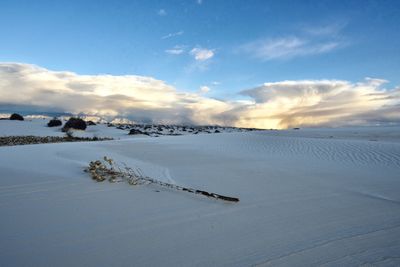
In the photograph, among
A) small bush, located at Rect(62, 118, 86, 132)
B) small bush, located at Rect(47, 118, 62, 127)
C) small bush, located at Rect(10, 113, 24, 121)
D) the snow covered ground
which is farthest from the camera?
small bush, located at Rect(10, 113, 24, 121)

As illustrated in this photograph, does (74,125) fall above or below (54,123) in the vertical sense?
below

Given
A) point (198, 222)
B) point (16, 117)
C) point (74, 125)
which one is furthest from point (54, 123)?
point (198, 222)

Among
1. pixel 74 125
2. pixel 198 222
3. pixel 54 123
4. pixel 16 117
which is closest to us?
pixel 198 222

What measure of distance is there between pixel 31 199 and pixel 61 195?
348 mm

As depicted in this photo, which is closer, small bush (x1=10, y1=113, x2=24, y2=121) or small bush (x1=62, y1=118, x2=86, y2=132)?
small bush (x1=62, y1=118, x2=86, y2=132)

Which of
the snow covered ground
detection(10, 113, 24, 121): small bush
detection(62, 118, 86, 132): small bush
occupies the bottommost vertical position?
the snow covered ground

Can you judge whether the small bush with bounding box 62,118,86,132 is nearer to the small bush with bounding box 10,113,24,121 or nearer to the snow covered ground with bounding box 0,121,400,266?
the small bush with bounding box 10,113,24,121

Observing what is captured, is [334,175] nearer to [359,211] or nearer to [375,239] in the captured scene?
[359,211]

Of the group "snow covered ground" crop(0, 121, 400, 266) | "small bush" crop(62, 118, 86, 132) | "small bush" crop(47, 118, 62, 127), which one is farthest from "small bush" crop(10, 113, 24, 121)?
"snow covered ground" crop(0, 121, 400, 266)

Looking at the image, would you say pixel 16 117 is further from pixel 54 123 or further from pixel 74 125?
pixel 74 125

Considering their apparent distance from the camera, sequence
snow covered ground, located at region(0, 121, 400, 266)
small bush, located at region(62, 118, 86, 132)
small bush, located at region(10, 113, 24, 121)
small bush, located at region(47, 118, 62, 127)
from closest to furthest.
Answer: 1. snow covered ground, located at region(0, 121, 400, 266)
2. small bush, located at region(62, 118, 86, 132)
3. small bush, located at region(47, 118, 62, 127)
4. small bush, located at region(10, 113, 24, 121)

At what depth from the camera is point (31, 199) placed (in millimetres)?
3408

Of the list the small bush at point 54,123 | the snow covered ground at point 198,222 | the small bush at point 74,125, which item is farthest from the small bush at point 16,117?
the snow covered ground at point 198,222

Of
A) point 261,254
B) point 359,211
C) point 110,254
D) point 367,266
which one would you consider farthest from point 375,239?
point 110,254
